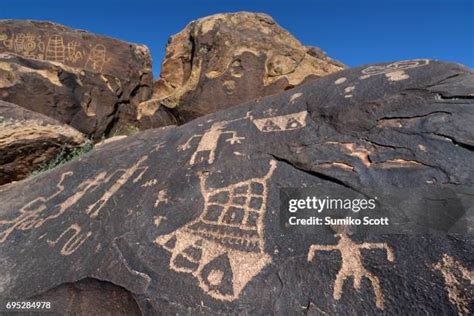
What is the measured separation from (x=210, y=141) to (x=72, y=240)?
127cm

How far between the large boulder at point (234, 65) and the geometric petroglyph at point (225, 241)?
4.80 m

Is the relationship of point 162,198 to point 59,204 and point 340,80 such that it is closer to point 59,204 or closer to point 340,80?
point 59,204

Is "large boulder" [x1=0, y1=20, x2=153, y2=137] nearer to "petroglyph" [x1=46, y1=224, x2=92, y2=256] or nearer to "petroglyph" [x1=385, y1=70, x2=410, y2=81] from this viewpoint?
"petroglyph" [x1=46, y1=224, x2=92, y2=256]

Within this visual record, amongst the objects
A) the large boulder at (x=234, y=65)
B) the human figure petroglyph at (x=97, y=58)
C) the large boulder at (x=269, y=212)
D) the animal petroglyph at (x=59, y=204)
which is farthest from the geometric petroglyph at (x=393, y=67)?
the human figure petroglyph at (x=97, y=58)

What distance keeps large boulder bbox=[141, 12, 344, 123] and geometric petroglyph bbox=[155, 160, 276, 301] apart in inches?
189

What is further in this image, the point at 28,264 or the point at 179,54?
the point at 179,54

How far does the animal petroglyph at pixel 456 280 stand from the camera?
1.64 meters

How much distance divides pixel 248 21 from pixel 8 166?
530 centimetres

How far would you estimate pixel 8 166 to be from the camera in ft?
16.1

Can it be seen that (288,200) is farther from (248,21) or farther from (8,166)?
(248,21)

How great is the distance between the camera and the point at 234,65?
7.30 meters

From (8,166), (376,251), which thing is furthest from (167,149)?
(8,166)

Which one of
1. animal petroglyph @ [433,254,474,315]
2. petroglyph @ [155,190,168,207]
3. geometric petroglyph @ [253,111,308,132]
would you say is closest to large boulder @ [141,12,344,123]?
geometric petroglyph @ [253,111,308,132]

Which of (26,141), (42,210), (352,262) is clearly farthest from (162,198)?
(26,141)
